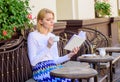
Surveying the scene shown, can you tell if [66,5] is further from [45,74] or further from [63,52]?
[45,74]

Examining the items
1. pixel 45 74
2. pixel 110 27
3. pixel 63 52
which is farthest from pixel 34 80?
pixel 110 27

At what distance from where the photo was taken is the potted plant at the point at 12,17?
4479 millimetres

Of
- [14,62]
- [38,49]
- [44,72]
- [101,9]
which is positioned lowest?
[44,72]

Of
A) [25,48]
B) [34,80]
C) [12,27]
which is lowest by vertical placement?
[34,80]

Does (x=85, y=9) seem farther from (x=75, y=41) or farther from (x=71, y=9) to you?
(x=75, y=41)

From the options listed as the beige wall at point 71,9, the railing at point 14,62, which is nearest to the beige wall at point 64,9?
the beige wall at point 71,9

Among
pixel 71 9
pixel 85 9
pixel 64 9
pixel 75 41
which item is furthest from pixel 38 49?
pixel 85 9

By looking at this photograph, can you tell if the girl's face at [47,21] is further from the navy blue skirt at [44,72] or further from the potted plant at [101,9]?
the potted plant at [101,9]

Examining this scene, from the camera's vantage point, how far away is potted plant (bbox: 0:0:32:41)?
4.48 meters

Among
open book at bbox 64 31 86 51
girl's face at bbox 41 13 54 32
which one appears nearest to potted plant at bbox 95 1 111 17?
girl's face at bbox 41 13 54 32

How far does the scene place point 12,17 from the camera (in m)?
4.60

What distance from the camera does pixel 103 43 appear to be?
8.23 metres

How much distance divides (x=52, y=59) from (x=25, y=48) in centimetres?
47

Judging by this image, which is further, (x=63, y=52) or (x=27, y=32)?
(x=63, y=52)
